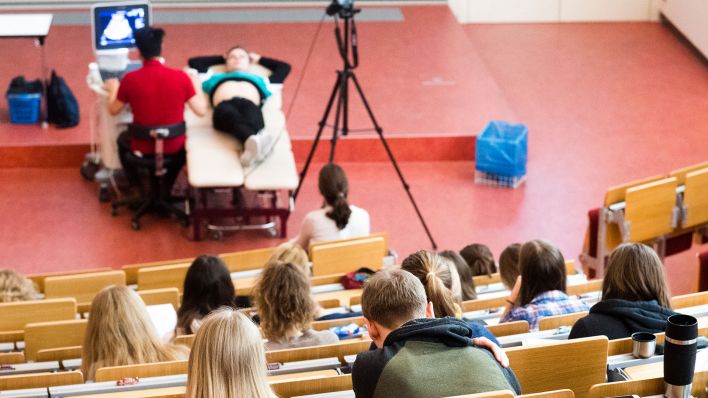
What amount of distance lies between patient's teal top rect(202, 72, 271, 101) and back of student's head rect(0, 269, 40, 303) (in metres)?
2.79

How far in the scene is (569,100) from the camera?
980 cm

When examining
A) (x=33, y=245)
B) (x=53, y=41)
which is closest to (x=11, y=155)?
(x=33, y=245)

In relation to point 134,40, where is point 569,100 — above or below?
below

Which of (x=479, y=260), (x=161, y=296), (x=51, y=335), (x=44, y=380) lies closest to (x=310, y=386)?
(x=44, y=380)

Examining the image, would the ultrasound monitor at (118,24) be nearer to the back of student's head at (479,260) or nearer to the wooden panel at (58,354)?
the back of student's head at (479,260)

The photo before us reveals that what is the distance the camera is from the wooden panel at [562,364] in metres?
3.37

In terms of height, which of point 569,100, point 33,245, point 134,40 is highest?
point 134,40

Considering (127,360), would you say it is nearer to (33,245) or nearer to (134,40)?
(33,245)

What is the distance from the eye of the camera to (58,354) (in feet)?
14.5

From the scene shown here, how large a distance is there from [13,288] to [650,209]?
349cm

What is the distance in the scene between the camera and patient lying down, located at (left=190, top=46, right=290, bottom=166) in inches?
290

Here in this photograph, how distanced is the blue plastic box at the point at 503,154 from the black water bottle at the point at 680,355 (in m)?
4.97

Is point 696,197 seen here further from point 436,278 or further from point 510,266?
point 436,278

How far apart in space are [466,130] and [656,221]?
8.56ft
